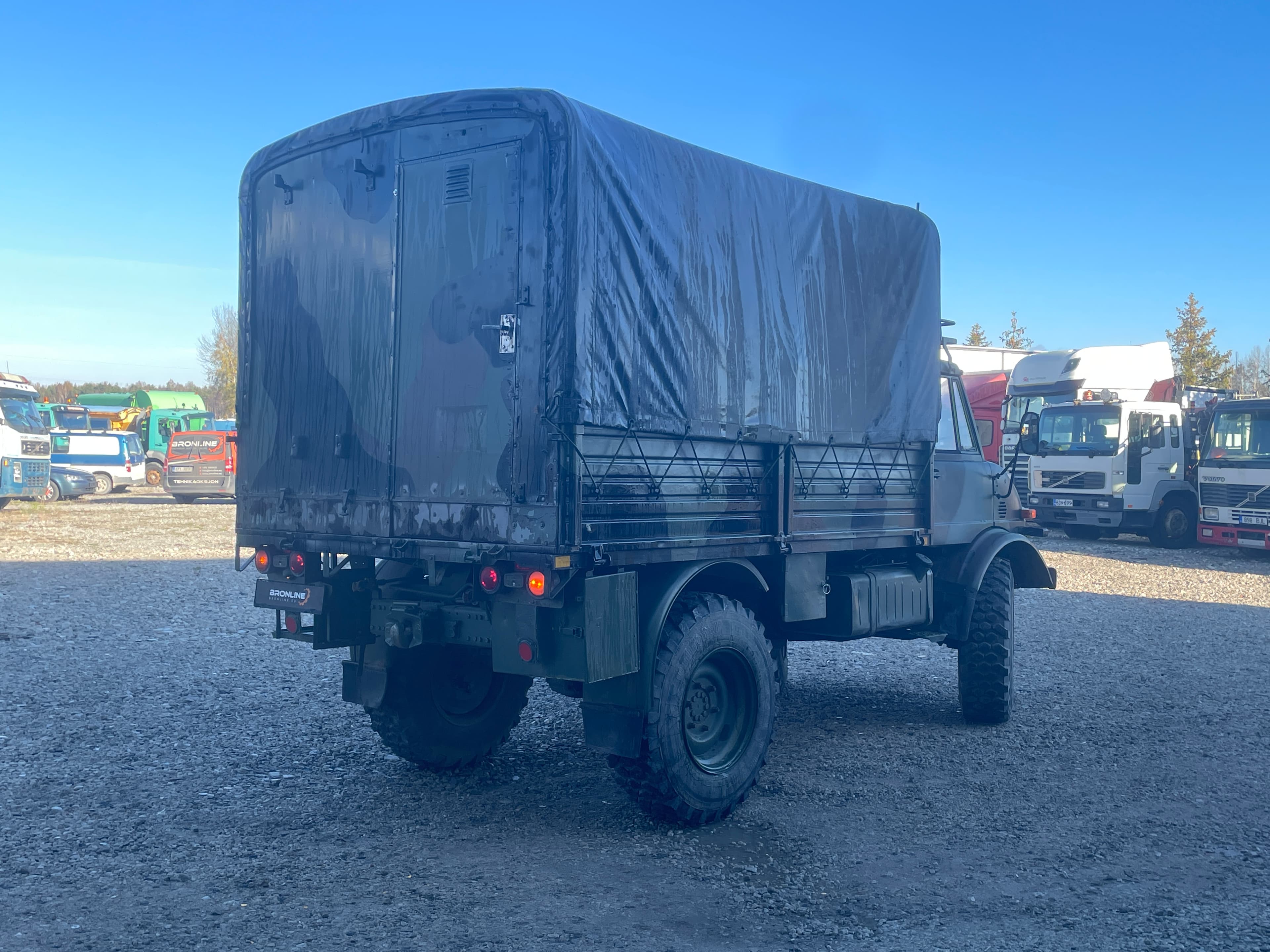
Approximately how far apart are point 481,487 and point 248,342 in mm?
1960

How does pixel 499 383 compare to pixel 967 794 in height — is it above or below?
above

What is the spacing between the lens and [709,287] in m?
5.81

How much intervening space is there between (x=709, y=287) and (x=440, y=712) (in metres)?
2.78

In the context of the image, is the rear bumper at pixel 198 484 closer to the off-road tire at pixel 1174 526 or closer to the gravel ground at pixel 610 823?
the gravel ground at pixel 610 823

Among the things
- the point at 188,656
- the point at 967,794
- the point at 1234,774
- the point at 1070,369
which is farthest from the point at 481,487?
the point at 1070,369

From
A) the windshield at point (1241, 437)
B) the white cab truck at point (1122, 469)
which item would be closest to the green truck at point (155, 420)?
the white cab truck at point (1122, 469)

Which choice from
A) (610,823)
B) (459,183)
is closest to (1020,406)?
(610,823)

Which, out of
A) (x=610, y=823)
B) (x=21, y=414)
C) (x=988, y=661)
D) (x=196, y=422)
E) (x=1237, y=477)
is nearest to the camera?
(x=610, y=823)

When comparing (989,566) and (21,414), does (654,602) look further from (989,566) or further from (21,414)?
(21,414)

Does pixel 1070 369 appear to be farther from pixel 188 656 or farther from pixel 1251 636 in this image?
pixel 188 656

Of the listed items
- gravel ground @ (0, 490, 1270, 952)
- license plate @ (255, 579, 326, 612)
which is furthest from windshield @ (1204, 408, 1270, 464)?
license plate @ (255, 579, 326, 612)

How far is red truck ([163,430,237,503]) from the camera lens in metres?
30.1

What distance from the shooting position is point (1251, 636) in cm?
1160

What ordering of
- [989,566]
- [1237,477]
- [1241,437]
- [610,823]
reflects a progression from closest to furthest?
[610,823], [989,566], [1237,477], [1241,437]
